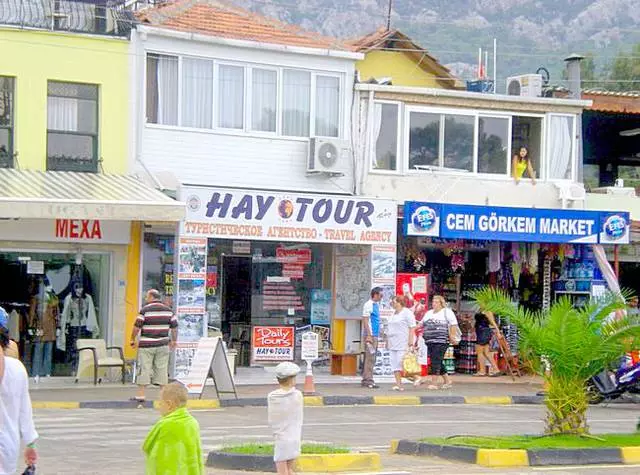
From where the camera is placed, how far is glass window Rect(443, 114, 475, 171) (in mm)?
31359

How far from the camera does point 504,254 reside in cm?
3198

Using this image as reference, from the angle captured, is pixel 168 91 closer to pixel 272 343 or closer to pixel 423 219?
pixel 272 343

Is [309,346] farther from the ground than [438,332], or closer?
closer

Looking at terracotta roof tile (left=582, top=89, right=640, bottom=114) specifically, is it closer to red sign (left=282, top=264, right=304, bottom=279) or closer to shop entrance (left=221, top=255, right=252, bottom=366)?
red sign (left=282, top=264, right=304, bottom=279)

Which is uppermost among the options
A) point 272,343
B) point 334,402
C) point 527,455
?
point 272,343

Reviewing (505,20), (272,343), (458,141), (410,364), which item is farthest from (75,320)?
(505,20)

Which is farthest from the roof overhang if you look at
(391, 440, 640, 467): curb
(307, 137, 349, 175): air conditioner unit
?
(391, 440, 640, 467): curb

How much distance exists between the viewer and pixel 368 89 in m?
30.5

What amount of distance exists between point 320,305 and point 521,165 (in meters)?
6.18

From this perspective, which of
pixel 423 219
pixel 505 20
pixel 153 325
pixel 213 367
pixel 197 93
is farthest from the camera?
pixel 505 20

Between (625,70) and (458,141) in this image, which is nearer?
(458,141)

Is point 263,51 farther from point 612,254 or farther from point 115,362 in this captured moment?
point 612,254

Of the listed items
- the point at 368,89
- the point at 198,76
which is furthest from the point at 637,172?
the point at 198,76

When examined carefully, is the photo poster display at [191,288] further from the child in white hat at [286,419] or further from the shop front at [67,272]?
the child in white hat at [286,419]
